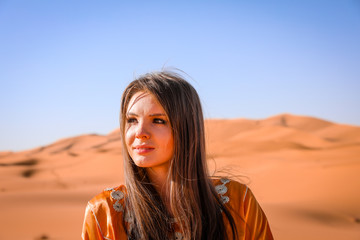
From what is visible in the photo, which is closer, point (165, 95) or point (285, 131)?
point (165, 95)

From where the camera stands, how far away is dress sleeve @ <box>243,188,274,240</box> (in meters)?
2.08

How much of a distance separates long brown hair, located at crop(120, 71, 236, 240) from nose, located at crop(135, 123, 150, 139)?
0.17m

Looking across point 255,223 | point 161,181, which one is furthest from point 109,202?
point 255,223

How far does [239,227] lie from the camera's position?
2133mm

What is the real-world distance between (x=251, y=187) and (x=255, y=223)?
32.4 ft

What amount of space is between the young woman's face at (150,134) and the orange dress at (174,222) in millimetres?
358

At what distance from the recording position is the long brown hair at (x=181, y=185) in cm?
211

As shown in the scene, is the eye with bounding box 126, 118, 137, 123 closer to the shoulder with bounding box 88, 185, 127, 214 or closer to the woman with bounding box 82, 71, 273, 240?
the woman with bounding box 82, 71, 273, 240

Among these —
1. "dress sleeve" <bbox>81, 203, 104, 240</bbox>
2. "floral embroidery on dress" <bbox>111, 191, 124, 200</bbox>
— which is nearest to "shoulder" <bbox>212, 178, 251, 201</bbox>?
"floral embroidery on dress" <bbox>111, 191, 124, 200</bbox>

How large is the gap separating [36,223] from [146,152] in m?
6.53

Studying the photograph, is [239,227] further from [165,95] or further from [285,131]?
[285,131]

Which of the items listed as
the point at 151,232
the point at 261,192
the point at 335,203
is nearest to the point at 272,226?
the point at 335,203

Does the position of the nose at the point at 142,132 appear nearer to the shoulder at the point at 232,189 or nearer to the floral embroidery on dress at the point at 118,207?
the floral embroidery on dress at the point at 118,207

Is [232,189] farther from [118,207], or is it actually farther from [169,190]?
[118,207]
